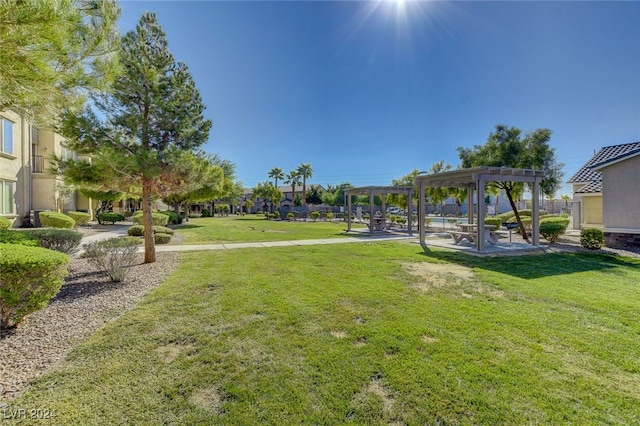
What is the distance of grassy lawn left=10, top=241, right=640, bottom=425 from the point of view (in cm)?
229

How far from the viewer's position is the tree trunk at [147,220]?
751cm

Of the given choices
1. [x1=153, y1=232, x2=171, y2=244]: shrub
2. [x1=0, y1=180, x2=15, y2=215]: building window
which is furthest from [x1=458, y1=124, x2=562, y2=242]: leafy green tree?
[x1=0, y1=180, x2=15, y2=215]: building window

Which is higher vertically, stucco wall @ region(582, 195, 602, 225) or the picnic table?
stucco wall @ region(582, 195, 602, 225)

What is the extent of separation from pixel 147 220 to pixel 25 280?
15.4ft

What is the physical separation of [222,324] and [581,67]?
59.7 ft

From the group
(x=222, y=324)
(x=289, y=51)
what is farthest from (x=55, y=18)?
(x=289, y=51)

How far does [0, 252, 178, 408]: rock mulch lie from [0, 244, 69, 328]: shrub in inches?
13.0

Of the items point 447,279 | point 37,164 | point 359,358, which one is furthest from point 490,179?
point 37,164

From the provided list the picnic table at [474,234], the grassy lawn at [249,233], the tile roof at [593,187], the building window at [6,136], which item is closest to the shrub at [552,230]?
the picnic table at [474,234]

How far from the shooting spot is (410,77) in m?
16.0

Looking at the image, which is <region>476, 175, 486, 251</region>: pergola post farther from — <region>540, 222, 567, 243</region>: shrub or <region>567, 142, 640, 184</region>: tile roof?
<region>567, 142, 640, 184</region>: tile roof

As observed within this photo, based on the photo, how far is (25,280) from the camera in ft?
11.4

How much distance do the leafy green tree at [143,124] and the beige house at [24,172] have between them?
8.04m

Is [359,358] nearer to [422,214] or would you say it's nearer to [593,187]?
[422,214]
